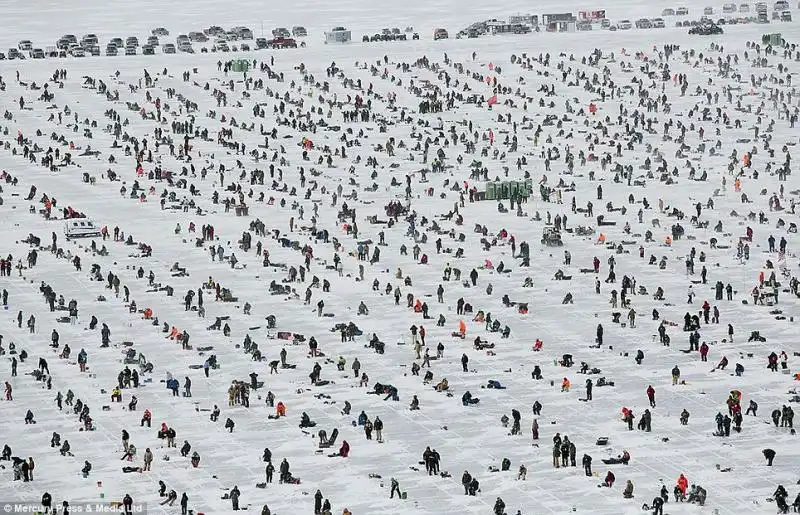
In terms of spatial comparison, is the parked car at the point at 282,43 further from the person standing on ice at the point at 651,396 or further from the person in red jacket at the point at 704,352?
the person standing on ice at the point at 651,396

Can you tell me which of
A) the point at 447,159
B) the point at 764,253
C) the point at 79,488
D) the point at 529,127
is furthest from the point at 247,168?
the point at 79,488

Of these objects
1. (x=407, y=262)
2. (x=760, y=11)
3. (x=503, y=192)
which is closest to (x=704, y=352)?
(x=407, y=262)

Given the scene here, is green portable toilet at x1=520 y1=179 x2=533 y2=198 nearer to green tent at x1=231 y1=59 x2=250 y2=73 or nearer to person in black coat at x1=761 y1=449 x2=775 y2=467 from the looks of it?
green tent at x1=231 y1=59 x2=250 y2=73

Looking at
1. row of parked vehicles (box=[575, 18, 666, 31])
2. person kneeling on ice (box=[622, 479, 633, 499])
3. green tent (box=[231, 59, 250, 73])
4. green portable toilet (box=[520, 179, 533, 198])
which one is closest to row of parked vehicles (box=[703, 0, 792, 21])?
row of parked vehicles (box=[575, 18, 666, 31])

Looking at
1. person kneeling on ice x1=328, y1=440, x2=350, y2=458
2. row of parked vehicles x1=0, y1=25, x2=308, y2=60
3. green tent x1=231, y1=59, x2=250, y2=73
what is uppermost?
row of parked vehicles x1=0, y1=25, x2=308, y2=60

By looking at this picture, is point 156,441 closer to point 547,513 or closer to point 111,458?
point 111,458

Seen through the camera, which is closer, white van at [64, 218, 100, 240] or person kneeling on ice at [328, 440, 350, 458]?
person kneeling on ice at [328, 440, 350, 458]
